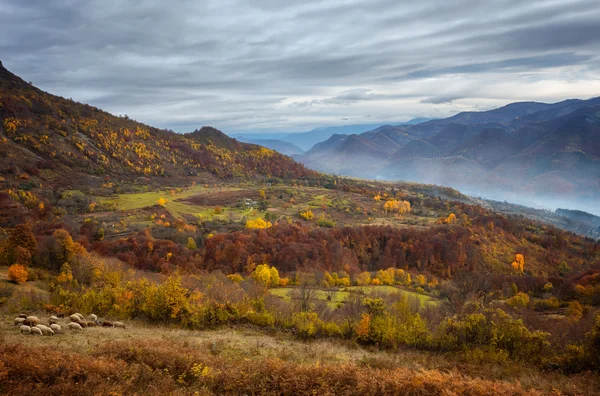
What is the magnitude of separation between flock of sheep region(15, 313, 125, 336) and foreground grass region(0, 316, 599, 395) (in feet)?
2.61

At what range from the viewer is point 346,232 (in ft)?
497

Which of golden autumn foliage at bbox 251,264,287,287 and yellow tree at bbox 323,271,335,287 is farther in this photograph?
yellow tree at bbox 323,271,335,287

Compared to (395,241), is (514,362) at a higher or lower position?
higher

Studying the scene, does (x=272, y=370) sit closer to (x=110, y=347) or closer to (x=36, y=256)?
(x=110, y=347)

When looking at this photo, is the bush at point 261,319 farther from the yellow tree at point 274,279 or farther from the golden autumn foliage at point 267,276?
the yellow tree at point 274,279

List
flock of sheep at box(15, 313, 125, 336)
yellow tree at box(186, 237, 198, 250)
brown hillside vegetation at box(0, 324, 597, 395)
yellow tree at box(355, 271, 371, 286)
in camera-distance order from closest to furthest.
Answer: brown hillside vegetation at box(0, 324, 597, 395)
flock of sheep at box(15, 313, 125, 336)
yellow tree at box(355, 271, 371, 286)
yellow tree at box(186, 237, 198, 250)

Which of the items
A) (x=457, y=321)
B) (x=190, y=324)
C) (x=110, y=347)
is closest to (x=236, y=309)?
(x=190, y=324)

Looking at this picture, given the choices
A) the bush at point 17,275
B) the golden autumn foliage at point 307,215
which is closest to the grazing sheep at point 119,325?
the bush at point 17,275

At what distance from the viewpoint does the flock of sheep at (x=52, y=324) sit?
25.5 metres

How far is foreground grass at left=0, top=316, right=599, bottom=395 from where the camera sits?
666 inches

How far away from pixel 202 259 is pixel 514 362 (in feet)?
292

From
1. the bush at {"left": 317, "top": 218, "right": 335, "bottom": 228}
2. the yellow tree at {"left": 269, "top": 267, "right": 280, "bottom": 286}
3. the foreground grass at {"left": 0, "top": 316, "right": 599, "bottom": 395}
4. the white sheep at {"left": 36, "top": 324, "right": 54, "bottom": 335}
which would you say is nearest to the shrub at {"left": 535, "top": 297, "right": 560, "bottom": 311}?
the yellow tree at {"left": 269, "top": 267, "right": 280, "bottom": 286}

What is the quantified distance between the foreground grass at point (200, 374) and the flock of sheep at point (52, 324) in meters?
0.80

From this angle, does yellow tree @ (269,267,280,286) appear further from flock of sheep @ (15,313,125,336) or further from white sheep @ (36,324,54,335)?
white sheep @ (36,324,54,335)
